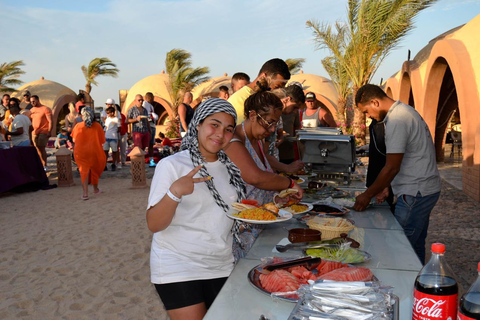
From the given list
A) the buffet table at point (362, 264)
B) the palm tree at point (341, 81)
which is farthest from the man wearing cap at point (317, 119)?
the palm tree at point (341, 81)

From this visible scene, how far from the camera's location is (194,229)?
6.33ft

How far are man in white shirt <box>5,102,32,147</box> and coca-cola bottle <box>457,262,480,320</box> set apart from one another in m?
8.80

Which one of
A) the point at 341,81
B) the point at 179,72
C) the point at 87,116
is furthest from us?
the point at 179,72

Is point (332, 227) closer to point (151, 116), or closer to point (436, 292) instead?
point (436, 292)

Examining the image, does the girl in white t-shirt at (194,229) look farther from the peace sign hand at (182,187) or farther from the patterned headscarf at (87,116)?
the patterned headscarf at (87,116)

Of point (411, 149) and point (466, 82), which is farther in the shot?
point (466, 82)

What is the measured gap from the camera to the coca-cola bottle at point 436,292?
109 cm

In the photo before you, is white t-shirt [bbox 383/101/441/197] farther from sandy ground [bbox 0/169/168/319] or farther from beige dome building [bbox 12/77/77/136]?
beige dome building [bbox 12/77/77/136]

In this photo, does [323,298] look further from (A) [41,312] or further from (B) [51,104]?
(B) [51,104]

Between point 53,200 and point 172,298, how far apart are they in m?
6.51

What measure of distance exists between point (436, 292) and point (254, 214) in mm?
1052

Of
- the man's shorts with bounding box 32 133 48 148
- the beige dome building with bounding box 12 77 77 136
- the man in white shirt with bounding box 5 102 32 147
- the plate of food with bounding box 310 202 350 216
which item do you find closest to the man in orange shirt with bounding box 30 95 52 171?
the man's shorts with bounding box 32 133 48 148

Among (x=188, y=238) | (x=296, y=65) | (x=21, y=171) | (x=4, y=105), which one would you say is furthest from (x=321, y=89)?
(x=188, y=238)

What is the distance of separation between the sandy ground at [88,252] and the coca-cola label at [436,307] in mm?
2621
